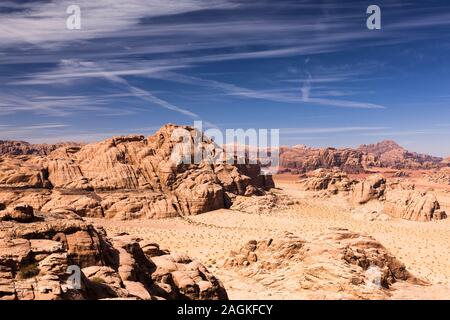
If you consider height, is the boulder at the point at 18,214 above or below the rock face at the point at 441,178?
above

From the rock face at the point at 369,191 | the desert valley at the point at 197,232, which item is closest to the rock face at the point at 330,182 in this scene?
the desert valley at the point at 197,232

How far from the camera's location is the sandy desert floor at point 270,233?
29.5m

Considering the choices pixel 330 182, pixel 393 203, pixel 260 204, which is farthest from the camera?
pixel 330 182

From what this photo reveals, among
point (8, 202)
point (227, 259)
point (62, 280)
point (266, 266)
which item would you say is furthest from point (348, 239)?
point (8, 202)

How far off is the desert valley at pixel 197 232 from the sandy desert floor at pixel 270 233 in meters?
0.20

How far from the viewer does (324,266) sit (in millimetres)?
23734

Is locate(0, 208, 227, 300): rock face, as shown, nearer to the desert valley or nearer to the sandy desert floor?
the desert valley

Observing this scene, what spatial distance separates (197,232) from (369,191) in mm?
35852

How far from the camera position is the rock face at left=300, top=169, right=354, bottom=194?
80.7m

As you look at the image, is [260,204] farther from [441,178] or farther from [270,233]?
[441,178]

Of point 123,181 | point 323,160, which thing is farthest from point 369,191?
point 323,160

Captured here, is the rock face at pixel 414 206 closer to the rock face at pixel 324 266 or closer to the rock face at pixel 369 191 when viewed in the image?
the rock face at pixel 369 191

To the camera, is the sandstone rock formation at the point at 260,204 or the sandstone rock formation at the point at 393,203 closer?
the sandstone rock formation at the point at 393,203

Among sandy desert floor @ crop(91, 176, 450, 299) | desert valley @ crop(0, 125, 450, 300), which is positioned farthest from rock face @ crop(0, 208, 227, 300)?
sandy desert floor @ crop(91, 176, 450, 299)
